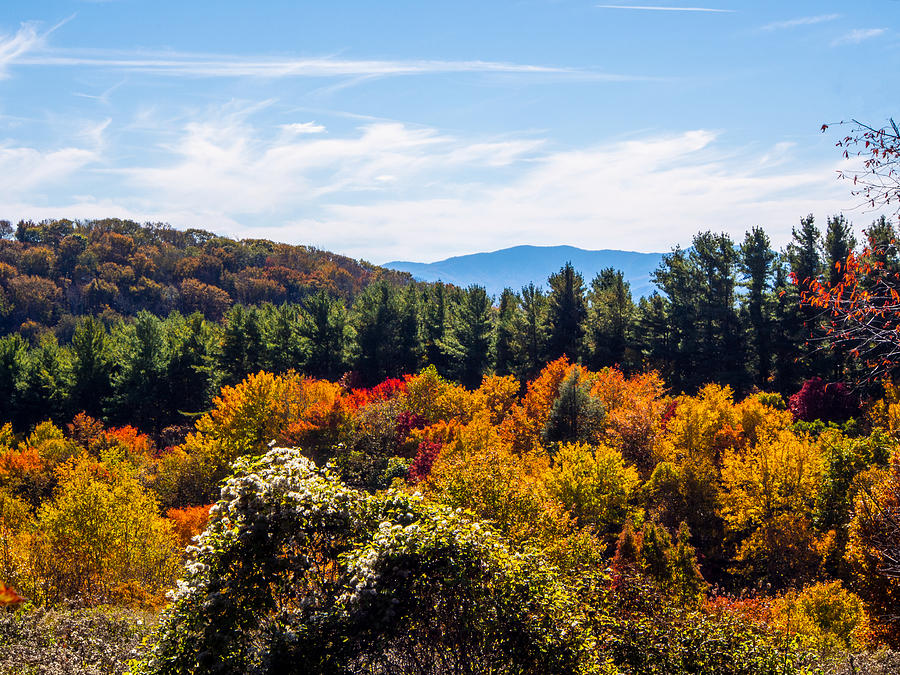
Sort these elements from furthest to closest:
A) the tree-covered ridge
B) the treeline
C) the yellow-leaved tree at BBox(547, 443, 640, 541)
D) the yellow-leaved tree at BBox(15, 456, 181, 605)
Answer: the tree-covered ridge → the treeline → the yellow-leaved tree at BBox(547, 443, 640, 541) → the yellow-leaved tree at BBox(15, 456, 181, 605)

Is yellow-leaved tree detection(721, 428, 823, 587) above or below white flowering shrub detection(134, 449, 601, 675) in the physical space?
below

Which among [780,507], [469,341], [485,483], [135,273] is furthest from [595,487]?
[135,273]

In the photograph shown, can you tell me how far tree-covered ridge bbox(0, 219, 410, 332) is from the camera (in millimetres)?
126125

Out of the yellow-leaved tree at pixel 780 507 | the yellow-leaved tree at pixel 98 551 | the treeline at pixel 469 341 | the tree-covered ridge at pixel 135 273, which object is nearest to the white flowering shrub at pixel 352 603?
the yellow-leaved tree at pixel 98 551

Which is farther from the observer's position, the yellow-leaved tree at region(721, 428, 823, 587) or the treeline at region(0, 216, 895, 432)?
the treeline at region(0, 216, 895, 432)

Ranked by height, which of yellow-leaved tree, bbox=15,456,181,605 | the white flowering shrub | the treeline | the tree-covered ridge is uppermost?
the tree-covered ridge

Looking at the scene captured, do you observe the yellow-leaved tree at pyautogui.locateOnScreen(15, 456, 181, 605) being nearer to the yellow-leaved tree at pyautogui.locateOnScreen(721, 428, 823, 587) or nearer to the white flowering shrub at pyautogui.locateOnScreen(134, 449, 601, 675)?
the white flowering shrub at pyautogui.locateOnScreen(134, 449, 601, 675)

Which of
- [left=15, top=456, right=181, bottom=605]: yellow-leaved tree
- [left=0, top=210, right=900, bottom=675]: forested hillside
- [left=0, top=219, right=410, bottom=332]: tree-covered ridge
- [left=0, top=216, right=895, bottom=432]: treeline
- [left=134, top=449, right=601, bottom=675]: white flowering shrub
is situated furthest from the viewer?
[left=0, top=219, right=410, bottom=332]: tree-covered ridge

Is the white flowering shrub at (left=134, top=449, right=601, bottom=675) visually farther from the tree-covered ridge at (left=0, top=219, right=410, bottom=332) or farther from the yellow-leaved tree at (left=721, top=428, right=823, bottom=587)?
the tree-covered ridge at (left=0, top=219, right=410, bottom=332)

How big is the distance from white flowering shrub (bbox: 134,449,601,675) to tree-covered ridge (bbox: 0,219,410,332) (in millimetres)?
125689

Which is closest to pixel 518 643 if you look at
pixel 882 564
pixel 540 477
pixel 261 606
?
pixel 261 606

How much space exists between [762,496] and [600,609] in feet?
59.3

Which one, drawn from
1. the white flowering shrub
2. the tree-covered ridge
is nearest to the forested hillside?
the white flowering shrub

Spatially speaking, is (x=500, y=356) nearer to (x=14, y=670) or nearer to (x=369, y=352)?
(x=369, y=352)
